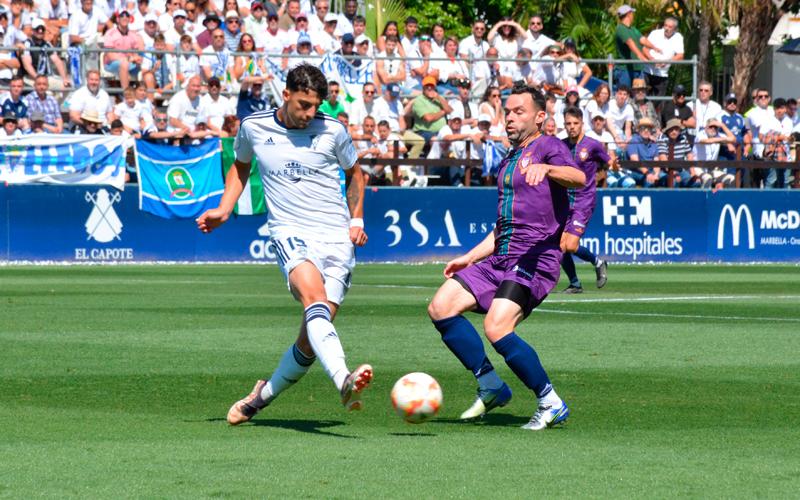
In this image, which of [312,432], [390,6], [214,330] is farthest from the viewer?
[390,6]

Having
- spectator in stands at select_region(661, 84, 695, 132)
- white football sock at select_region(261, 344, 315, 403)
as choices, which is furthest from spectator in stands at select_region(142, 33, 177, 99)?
white football sock at select_region(261, 344, 315, 403)

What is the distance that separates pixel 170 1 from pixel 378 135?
5.06 meters

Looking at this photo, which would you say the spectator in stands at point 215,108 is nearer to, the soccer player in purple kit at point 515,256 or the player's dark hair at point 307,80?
the soccer player in purple kit at point 515,256

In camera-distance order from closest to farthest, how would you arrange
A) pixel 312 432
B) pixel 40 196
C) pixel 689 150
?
pixel 312 432 → pixel 40 196 → pixel 689 150

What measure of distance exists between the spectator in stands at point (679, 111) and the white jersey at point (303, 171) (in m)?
20.6

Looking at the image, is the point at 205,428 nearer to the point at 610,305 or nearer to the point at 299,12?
the point at 610,305

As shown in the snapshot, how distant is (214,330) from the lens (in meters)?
13.2

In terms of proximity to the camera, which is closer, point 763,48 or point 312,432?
point 312,432

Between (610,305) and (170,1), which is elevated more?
(170,1)

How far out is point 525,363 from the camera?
7828 mm

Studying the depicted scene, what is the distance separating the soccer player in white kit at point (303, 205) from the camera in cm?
782

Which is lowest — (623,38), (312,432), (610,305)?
(610,305)

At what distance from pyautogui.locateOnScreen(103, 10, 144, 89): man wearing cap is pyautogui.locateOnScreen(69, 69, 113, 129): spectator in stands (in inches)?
32.9

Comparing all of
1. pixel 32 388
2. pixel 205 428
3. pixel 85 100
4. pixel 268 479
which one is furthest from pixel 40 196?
pixel 268 479
